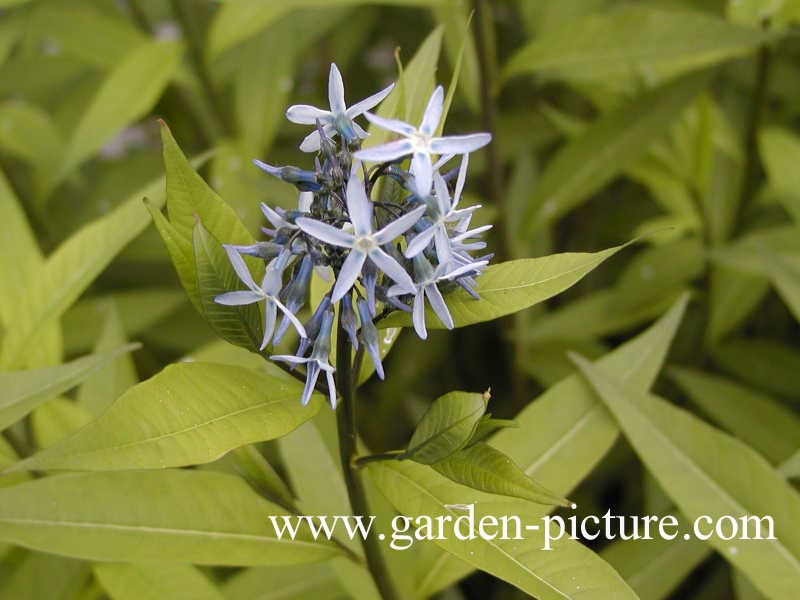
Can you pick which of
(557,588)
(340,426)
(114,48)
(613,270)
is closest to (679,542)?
(557,588)

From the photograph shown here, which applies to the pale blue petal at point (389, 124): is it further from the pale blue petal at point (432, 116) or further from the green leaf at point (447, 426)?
the green leaf at point (447, 426)

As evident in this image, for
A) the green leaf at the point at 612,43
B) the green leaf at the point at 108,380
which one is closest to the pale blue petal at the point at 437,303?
the green leaf at the point at 108,380

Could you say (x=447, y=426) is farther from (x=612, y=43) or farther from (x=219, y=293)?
(x=612, y=43)

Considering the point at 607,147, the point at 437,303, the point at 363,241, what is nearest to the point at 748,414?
the point at 607,147

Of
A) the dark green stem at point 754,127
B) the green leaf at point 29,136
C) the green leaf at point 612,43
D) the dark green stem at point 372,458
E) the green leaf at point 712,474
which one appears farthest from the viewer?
the green leaf at point 29,136

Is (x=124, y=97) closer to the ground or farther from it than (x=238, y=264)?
farther from it

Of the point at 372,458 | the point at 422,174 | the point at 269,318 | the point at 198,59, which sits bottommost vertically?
the point at 372,458

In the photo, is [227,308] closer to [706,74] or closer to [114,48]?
[706,74]
